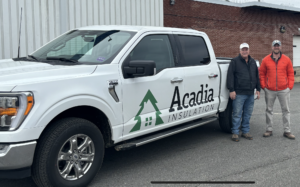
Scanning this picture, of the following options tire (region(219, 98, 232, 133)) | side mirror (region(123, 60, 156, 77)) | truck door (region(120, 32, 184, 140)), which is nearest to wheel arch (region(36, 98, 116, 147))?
truck door (region(120, 32, 184, 140))

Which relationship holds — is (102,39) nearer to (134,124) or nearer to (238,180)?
(134,124)

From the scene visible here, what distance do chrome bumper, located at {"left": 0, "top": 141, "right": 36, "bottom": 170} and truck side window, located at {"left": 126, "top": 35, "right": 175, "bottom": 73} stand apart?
1.81 metres

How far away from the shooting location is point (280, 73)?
267 inches

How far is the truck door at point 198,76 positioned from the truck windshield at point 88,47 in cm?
118

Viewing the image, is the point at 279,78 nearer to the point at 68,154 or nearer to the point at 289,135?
the point at 289,135

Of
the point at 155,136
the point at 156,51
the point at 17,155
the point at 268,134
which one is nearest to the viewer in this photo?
the point at 17,155

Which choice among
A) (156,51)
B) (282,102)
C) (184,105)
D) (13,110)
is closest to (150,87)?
(156,51)

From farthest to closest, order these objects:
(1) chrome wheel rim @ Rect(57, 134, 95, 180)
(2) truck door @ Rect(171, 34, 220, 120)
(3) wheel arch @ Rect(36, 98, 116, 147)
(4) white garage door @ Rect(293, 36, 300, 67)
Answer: (4) white garage door @ Rect(293, 36, 300, 67)
(2) truck door @ Rect(171, 34, 220, 120)
(1) chrome wheel rim @ Rect(57, 134, 95, 180)
(3) wheel arch @ Rect(36, 98, 116, 147)

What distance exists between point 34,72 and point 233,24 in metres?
18.7

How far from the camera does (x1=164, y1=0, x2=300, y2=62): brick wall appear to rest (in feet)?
58.9

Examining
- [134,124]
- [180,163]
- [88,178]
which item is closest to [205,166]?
[180,163]

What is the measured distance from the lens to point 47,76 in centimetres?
373

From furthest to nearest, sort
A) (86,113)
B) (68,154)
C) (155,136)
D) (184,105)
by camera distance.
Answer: (184,105), (155,136), (86,113), (68,154)

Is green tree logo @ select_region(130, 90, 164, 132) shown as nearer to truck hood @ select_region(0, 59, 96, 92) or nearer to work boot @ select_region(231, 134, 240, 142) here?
truck hood @ select_region(0, 59, 96, 92)
